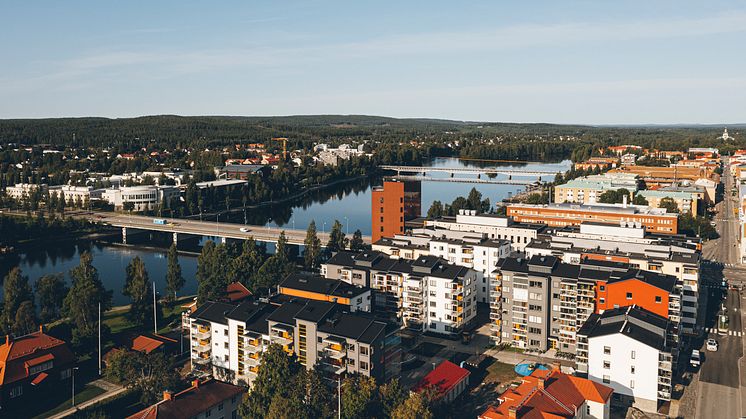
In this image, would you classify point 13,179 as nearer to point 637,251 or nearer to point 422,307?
point 422,307

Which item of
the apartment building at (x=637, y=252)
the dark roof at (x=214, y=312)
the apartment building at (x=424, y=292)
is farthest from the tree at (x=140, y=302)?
the apartment building at (x=637, y=252)

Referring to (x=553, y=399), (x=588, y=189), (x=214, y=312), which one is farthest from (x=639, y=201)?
(x=214, y=312)

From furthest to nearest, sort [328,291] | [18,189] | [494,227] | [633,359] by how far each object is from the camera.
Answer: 1. [18,189]
2. [494,227]
3. [328,291]
4. [633,359]

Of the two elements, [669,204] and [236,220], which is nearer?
[669,204]

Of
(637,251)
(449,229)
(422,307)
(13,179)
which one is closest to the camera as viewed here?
(422,307)

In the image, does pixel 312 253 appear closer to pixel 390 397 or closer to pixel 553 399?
pixel 390 397

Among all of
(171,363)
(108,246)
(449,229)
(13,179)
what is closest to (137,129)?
(13,179)
